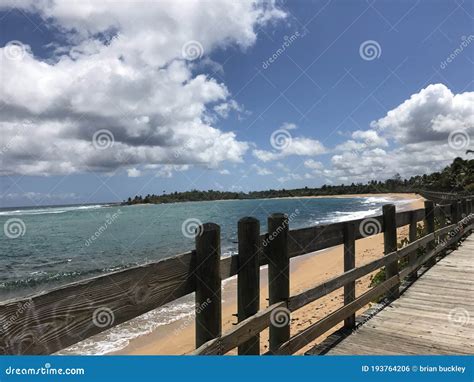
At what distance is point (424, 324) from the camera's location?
502 cm

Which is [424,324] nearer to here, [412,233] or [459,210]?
[412,233]

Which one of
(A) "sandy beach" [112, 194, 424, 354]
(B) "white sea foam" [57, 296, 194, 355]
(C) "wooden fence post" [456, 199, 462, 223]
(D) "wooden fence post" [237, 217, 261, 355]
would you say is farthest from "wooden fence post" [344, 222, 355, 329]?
(C) "wooden fence post" [456, 199, 462, 223]

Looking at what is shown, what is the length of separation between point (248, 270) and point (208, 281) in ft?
1.53

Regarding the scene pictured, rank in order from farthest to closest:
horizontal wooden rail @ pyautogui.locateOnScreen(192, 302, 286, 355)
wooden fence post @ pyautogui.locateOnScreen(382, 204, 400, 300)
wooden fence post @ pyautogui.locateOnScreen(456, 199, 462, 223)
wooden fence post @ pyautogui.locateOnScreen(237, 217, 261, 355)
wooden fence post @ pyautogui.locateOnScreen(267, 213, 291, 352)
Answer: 1. wooden fence post @ pyautogui.locateOnScreen(456, 199, 462, 223)
2. wooden fence post @ pyautogui.locateOnScreen(382, 204, 400, 300)
3. wooden fence post @ pyautogui.locateOnScreen(267, 213, 291, 352)
4. wooden fence post @ pyautogui.locateOnScreen(237, 217, 261, 355)
5. horizontal wooden rail @ pyautogui.locateOnScreen(192, 302, 286, 355)

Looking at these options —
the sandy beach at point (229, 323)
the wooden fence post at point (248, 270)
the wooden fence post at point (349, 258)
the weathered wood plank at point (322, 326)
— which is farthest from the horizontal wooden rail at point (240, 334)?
the sandy beach at point (229, 323)

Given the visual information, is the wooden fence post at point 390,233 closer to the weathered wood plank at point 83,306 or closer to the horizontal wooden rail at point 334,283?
the horizontal wooden rail at point 334,283

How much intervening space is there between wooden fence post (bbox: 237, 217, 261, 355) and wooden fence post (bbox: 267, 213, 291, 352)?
0.95ft

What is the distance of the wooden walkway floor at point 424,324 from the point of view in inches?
168

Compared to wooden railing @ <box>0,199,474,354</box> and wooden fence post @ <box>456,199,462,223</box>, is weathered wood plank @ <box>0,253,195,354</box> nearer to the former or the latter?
wooden railing @ <box>0,199,474,354</box>

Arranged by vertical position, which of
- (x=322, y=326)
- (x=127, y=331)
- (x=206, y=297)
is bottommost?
(x=127, y=331)

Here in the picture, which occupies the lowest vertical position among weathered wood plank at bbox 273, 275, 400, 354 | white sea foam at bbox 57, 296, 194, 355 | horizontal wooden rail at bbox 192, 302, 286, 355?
white sea foam at bbox 57, 296, 194, 355

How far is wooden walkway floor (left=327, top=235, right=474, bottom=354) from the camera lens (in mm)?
4262

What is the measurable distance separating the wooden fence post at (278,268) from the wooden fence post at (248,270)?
291 mm

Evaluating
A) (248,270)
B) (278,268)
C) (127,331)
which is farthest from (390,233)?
(127,331)
